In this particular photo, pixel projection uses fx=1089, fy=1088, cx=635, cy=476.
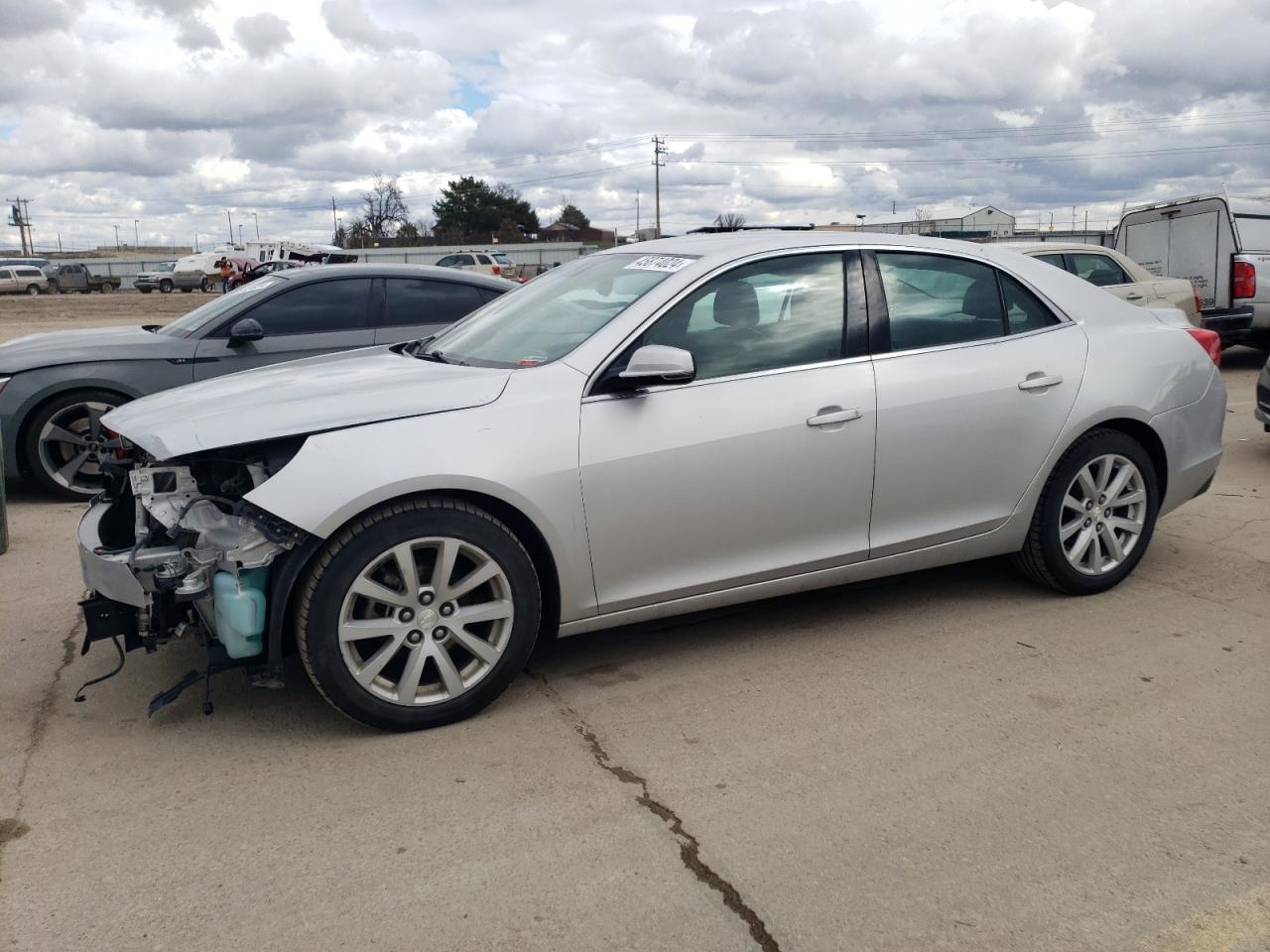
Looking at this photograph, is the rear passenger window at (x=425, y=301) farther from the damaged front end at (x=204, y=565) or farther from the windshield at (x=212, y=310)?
the damaged front end at (x=204, y=565)

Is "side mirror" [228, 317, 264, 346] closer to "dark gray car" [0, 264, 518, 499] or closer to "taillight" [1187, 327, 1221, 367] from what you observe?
"dark gray car" [0, 264, 518, 499]

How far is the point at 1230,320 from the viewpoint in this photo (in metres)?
12.7

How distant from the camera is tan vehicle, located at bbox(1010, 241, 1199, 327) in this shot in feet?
34.3

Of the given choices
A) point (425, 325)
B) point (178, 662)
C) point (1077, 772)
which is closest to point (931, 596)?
point (1077, 772)

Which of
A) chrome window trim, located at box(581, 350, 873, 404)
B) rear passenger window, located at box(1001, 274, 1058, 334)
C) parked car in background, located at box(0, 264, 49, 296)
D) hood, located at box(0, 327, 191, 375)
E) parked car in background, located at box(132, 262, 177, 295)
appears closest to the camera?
chrome window trim, located at box(581, 350, 873, 404)

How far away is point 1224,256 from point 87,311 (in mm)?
31734

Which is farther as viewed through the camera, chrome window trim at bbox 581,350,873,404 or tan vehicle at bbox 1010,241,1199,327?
tan vehicle at bbox 1010,241,1199,327

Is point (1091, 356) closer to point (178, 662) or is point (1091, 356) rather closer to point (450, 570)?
point (450, 570)

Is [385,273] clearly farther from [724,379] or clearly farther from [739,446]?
[739,446]

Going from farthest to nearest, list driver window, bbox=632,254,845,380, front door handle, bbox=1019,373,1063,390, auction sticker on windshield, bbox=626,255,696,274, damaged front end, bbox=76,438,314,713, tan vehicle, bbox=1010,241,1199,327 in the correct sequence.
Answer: tan vehicle, bbox=1010,241,1199,327 < front door handle, bbox=1019,373,1063,390 < auction sticker on windshield, bbox=626,255,696,274 < driver window, bbox=632,254,845,380 < damaged front end, bbox=76,438,314,713

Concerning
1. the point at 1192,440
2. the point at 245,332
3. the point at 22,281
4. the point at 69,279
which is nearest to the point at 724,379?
the point at 1192,440

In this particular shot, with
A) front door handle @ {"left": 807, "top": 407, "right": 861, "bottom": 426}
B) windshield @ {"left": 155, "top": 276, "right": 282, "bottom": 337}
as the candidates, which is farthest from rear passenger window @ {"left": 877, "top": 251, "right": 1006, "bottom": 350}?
windshield @ {"left": 155, "top": 276, "right": 282, "bottom": 337}

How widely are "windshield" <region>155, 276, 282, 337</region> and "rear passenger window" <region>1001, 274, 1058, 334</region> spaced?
204 inches

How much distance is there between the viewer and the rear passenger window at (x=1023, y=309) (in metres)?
4.61
